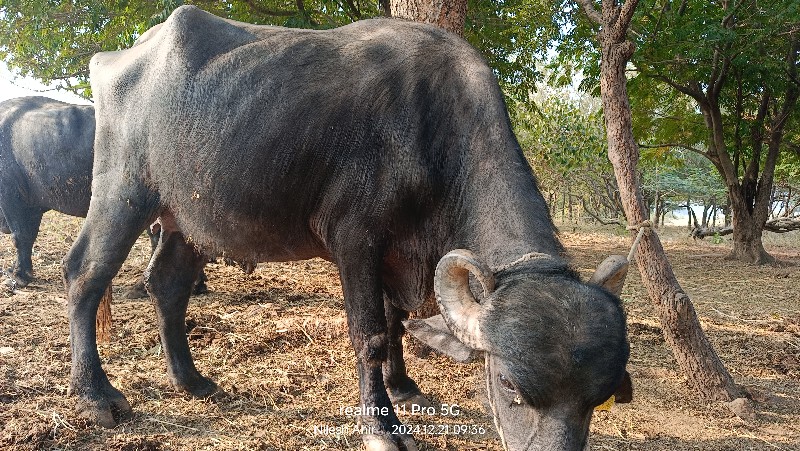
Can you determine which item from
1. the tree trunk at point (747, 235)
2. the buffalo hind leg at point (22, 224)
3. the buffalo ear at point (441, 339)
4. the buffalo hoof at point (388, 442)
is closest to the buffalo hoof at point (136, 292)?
the buffalo hind leg at point (22, 224)

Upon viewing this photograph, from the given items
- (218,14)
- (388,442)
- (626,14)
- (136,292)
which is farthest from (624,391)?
(218,14)

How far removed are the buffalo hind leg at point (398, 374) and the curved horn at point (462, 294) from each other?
1375 millimetres

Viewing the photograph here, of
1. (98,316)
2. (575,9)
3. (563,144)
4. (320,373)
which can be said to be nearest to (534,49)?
(575,9)

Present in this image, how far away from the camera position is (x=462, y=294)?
2480 millimetres

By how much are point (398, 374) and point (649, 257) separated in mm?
2066

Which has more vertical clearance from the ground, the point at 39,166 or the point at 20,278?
the point at 39,166

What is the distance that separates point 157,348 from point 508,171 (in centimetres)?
350

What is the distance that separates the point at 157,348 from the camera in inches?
189

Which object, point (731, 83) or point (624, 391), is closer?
point (624, 391)

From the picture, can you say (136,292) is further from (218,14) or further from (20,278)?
(218,14)

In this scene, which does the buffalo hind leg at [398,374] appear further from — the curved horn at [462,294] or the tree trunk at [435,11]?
the tree trunk at [435,11]

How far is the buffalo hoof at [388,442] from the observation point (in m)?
3.08

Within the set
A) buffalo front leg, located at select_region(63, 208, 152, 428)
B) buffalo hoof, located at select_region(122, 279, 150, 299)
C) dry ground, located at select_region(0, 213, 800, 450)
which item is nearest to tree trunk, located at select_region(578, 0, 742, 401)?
dry ground, located at select_region(0, 213, 800, 450)

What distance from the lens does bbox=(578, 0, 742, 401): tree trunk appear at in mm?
4016
